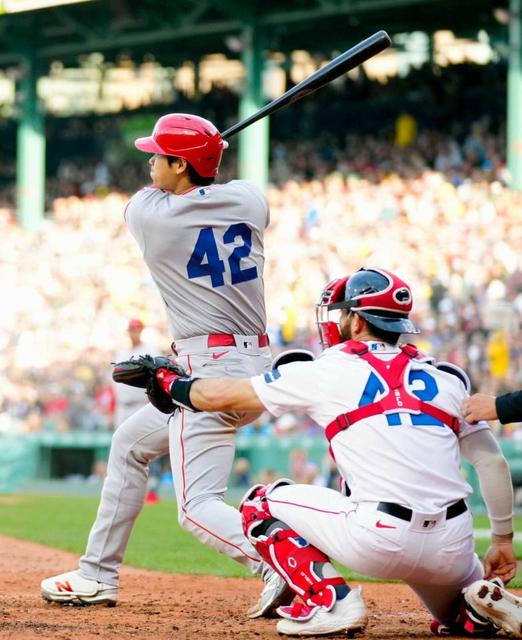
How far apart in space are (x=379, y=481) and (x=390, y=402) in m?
0.24

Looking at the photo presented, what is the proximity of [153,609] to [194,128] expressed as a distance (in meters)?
1.90

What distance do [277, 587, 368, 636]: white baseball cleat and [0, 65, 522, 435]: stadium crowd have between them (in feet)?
28.3

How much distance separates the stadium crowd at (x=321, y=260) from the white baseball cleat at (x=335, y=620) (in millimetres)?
8635

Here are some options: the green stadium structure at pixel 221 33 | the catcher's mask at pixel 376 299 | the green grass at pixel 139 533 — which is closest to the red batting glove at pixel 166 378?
the catcher's mask at pixel 376 299

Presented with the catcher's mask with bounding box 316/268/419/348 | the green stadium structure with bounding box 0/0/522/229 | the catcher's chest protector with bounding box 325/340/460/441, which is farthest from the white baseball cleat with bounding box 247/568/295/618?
the green stadium structure with bounding box 0/0/522/229

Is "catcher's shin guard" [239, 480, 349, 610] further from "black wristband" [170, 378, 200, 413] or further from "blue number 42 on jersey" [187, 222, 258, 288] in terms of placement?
"blue number 42 on jersey" [187, 222, 258, 288]

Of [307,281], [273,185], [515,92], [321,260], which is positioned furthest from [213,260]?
[273,185]

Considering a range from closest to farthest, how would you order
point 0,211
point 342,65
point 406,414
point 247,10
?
point 406,414 → point 342,65 → point 247,10 → point 0,211

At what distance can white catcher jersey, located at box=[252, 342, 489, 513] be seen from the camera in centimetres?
362

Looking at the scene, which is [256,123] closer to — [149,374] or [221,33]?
[221,33]

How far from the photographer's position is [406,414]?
144 inches

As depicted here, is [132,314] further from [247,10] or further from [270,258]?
[247,10]

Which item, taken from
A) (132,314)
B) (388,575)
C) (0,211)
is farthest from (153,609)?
(0,211)

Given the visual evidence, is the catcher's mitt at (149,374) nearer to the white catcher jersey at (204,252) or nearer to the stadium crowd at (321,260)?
the white catcher jersey at (204,252)
